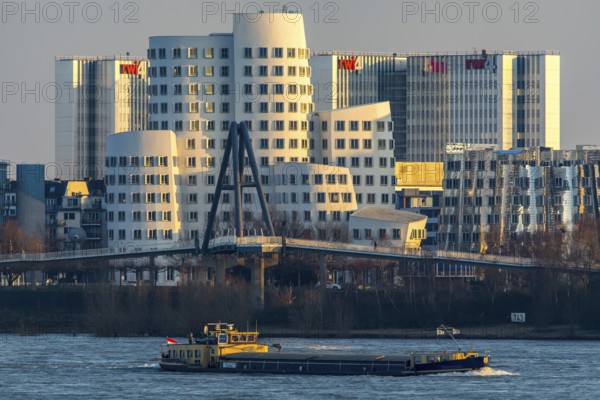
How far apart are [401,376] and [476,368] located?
5.52 metres

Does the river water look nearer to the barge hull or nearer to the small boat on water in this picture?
the barge hull

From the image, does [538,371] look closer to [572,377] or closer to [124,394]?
[572,377]

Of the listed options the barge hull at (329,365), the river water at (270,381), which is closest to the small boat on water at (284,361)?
the barge hull at (329,365)

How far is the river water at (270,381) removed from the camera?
144375 millimetres

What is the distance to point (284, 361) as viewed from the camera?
160 meters

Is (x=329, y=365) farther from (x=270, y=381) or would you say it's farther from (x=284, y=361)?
(x=270, y=381)

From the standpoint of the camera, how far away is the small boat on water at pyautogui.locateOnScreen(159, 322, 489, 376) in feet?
519

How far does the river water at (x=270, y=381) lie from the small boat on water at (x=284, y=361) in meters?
1.11

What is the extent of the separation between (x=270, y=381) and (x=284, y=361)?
591cm

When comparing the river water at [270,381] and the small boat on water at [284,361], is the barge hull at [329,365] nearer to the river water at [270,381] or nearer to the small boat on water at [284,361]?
the small boat on water at [284,361]

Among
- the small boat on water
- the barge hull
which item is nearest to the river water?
the barge hull

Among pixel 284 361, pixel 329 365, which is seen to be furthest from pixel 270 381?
pixel 329 365

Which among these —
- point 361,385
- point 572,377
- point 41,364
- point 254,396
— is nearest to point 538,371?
point 572,377

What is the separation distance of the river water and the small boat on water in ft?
3.63
